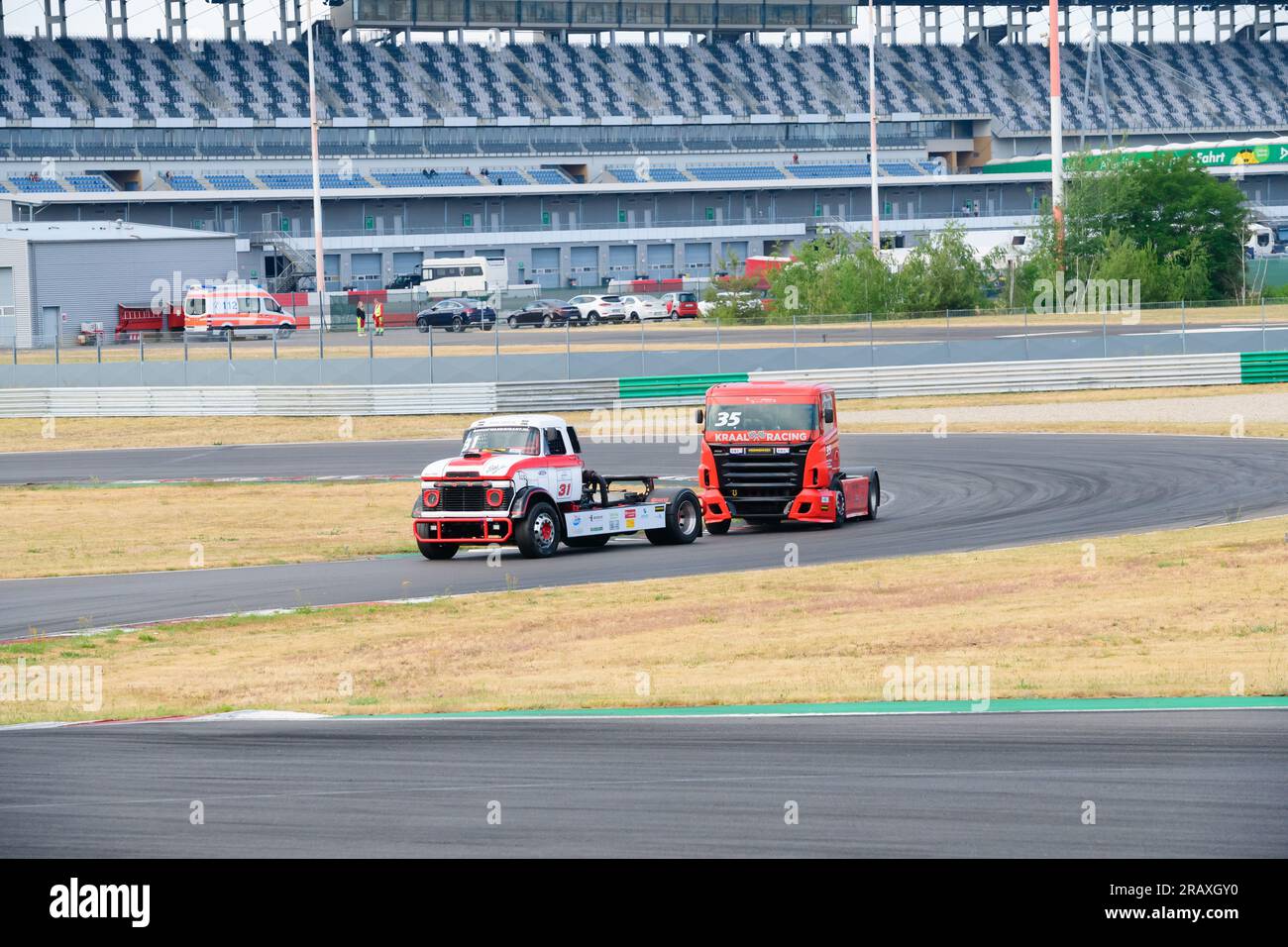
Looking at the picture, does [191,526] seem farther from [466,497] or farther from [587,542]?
[587,542]

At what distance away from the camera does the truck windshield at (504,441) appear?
22359 millimetres

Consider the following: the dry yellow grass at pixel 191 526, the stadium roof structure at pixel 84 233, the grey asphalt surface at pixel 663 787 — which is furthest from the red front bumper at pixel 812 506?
the stadium roof structure at pixel 84 233

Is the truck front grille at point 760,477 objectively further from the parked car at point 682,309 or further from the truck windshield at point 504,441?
the parked car at point 682,309

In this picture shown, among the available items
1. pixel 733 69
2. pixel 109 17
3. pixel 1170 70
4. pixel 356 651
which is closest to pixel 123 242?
pixel 109 17

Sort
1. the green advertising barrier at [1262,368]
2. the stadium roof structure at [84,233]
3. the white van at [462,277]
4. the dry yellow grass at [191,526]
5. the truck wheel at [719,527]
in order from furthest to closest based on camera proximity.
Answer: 1. the white van at [462,277]
2. the stadium roof structure at [84,233]
3. the green advertising barrier at [1262,368]
4. the truck wheel at [719,527]
5. the dry yellow grass at [191,526]

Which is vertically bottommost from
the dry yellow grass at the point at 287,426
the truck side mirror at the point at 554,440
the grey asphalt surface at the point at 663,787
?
the grey asphalt surface at the point at 663,787

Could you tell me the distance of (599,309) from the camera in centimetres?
7569

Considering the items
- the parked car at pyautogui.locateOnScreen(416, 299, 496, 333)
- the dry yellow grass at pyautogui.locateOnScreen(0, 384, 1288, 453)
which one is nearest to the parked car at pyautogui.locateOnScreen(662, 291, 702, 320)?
the parked car at pyautogui.locateOnScreen(416, 299, 496, 333)

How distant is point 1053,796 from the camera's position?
902 centimetres

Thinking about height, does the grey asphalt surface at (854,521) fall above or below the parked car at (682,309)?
below

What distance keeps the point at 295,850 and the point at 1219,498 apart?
20.1 m

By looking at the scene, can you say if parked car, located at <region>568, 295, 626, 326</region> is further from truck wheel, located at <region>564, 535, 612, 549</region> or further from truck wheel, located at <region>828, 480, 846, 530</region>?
truck wheel, located at <region>564, 535, 612, 549</region>

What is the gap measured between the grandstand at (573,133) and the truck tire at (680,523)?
219 feet

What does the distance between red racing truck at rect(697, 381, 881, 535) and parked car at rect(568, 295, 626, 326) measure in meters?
51.0
